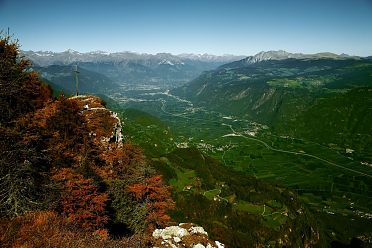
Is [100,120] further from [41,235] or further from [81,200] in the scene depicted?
[41,235]

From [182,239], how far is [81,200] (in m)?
17.3

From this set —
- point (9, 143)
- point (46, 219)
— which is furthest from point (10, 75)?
point (46, 219)

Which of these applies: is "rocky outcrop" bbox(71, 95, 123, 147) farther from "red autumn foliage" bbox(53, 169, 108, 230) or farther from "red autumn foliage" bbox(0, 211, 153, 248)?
"red autumn foliage" bbox(0, 211, 153, 248)

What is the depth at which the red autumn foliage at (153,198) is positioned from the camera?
52200mm

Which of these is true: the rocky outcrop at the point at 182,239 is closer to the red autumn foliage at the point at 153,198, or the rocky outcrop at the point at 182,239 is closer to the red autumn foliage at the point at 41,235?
the red autumn foliage at the point at 41,235

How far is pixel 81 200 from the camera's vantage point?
140 ft

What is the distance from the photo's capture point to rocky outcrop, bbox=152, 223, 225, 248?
30.6m

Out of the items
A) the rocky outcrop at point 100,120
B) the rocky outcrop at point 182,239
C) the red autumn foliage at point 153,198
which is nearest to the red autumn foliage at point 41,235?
the rocky outcrop at point 182,239

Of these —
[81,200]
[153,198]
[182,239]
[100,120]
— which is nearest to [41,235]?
[182,239]

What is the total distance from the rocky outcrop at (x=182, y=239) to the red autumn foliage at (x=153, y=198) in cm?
1881

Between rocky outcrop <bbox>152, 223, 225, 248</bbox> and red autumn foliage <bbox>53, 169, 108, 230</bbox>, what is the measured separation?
1229cm

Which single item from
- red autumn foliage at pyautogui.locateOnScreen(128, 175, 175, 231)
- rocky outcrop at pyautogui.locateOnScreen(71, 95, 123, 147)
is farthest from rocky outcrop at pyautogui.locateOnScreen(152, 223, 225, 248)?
rocky outcrop at pyautogui.locateOnScreen(71, 95, 123, 147)

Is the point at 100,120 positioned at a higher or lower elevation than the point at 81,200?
higher

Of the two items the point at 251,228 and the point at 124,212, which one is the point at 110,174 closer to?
the point at 124,212
